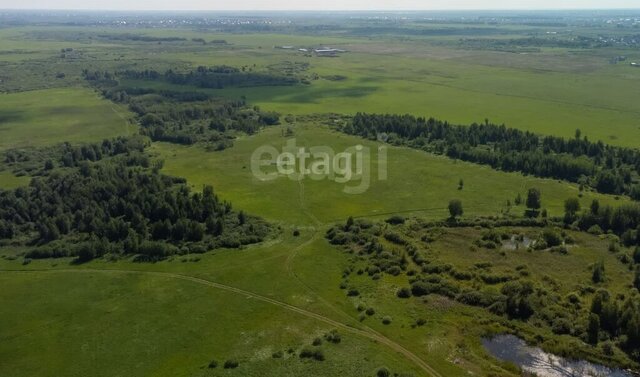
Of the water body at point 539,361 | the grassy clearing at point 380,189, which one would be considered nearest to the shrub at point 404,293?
the water body at point 539,361

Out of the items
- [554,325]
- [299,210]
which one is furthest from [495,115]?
[554,325]

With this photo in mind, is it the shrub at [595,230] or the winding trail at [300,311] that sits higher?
the shrub at [595,230]

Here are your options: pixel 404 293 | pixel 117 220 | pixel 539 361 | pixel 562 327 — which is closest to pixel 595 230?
pixel 562 327

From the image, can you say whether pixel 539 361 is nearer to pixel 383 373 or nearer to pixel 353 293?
pixel 383 373

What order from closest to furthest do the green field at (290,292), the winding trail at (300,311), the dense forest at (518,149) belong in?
the winding trail at (300,311)
the green field at (290,292)
the dense forest at (518,149)

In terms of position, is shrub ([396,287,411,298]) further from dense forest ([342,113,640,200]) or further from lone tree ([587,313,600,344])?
dense forest ([342,113,640,200])

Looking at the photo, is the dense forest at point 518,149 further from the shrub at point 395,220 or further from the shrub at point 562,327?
the shrub at point 562,327

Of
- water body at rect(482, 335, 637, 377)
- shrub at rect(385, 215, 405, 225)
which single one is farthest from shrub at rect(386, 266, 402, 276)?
shrub at rect(385, 215, 405, 225)

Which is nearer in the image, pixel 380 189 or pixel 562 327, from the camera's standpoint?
pixel 562 327
